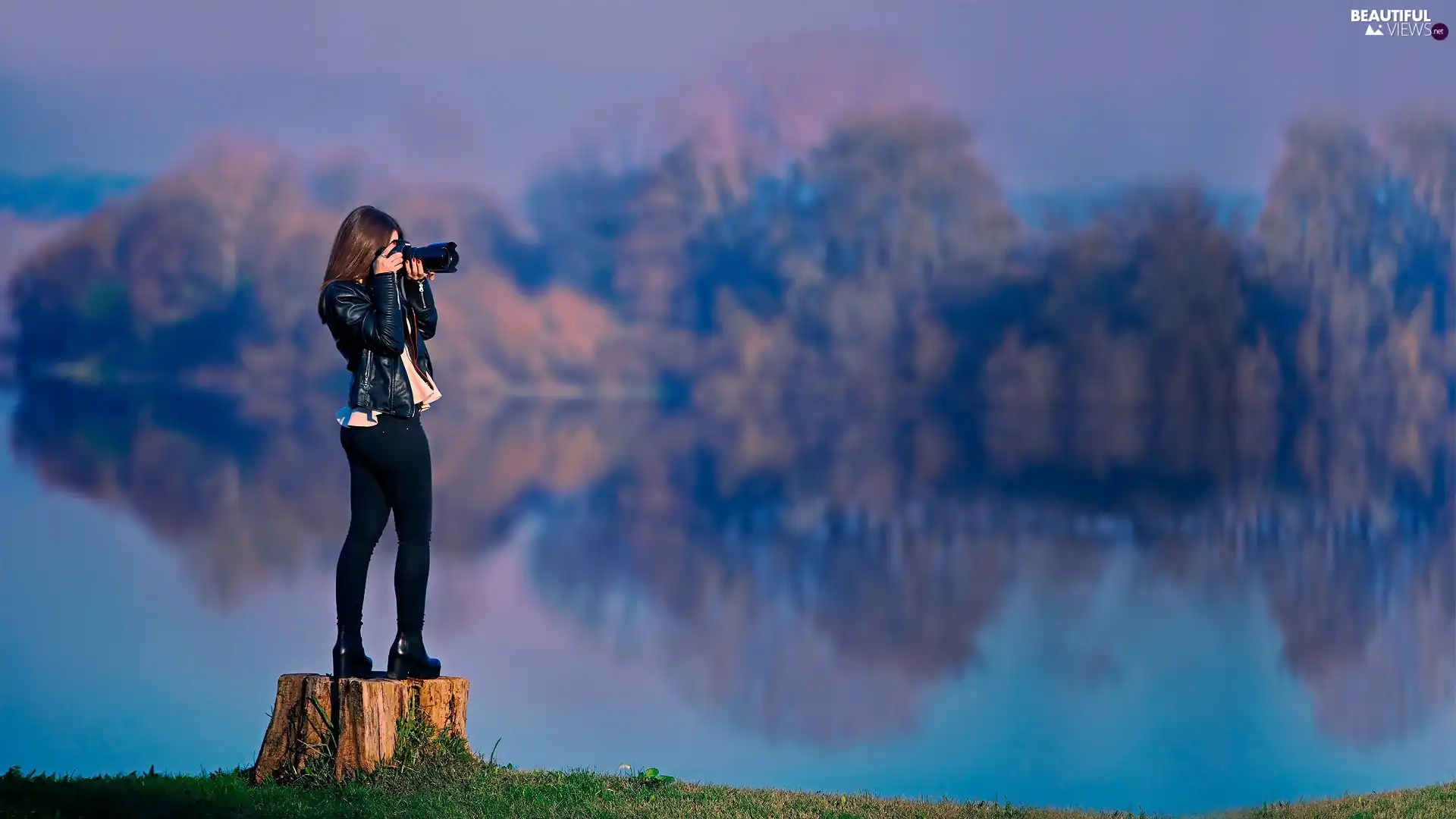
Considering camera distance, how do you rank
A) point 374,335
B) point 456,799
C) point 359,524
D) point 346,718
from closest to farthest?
point 456,799
point 346,718
point 374,335
point 359,524

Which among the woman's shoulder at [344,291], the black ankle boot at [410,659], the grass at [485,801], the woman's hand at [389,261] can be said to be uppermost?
the woman's hand at [389,261]

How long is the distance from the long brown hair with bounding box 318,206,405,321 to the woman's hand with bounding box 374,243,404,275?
30mm

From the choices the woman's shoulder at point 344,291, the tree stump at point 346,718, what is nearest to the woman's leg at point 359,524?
the tree stump at point 346,718

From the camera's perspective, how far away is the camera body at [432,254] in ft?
21.4

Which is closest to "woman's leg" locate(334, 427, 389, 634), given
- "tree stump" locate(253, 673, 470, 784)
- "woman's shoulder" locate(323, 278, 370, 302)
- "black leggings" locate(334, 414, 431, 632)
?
"black leggings" locate(334, 414, 431, 632)

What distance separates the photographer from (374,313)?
253 inches

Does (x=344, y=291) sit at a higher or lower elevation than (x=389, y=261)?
lower

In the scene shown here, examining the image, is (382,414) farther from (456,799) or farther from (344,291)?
(456,799)

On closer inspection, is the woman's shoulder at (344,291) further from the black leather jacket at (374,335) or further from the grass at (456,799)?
the grass at (456,799)

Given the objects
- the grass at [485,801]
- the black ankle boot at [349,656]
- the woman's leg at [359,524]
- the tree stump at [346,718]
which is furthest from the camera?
the woman's leg at [359,524]

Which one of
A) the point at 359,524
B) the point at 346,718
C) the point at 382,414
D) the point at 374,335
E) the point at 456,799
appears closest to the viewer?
the point at 456,799

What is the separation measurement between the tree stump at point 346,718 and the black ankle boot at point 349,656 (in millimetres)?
69

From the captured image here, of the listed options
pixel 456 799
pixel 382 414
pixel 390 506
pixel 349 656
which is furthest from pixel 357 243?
pixel 456 799

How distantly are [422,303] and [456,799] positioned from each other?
2191 millimetres
